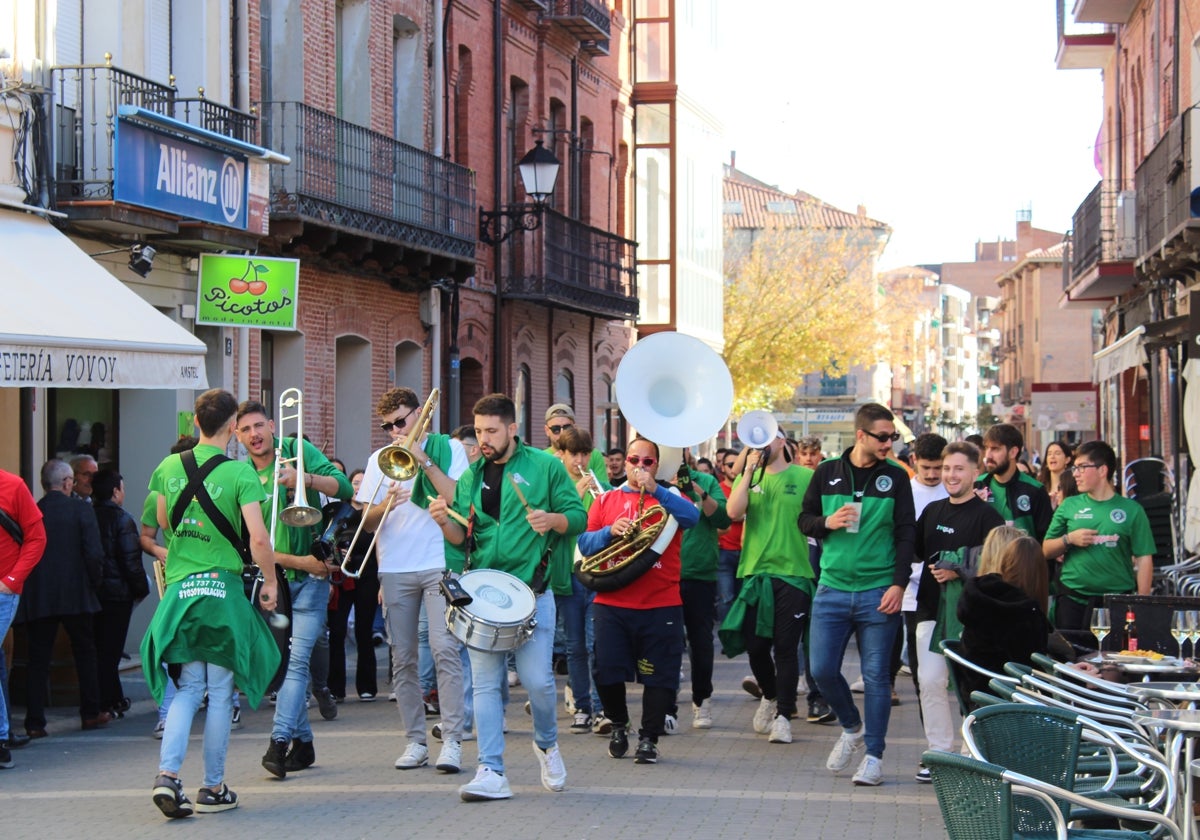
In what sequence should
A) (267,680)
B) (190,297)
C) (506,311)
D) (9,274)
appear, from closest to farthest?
1. (267,680)
2. (9,274)
3. (190,297)
4. (506,311)

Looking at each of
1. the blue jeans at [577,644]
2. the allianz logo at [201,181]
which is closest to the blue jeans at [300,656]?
the blue jeans at [577,644]

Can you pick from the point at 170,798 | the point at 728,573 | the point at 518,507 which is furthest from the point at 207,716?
the point at 728,573

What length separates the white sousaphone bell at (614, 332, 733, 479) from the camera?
35.0ft

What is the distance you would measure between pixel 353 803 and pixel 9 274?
246 inches

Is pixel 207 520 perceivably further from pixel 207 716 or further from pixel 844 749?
pixel 844 749

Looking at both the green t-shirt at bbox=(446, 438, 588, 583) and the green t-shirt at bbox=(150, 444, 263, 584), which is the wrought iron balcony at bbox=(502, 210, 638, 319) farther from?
the green t-shirt at bbox=(150, 444, 263, 584)

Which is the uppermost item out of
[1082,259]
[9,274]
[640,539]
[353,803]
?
[1082,259]

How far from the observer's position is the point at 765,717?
37.3ft

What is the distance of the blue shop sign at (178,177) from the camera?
14.9 m

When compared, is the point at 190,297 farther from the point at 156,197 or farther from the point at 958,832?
the point at 958,832

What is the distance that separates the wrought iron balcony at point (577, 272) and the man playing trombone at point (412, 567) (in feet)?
49.7

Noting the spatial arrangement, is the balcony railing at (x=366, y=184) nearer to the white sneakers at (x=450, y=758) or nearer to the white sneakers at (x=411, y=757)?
the white sneakers at (x=411, y=757)

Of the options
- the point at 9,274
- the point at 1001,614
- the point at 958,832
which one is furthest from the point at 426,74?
the point at 958,832

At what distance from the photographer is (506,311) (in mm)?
26000
